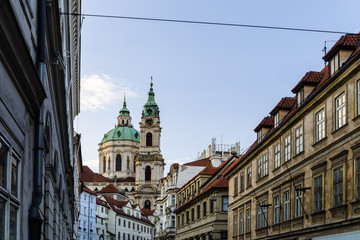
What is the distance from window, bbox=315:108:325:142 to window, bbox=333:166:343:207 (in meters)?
2.15

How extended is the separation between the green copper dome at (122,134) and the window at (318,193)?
163 m

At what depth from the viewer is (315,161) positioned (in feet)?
77.3

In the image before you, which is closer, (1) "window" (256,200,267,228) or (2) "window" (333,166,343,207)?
(2) "window" (333,166,343,207)

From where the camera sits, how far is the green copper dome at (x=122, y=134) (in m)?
186

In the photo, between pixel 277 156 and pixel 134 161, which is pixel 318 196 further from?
pixel 134 161

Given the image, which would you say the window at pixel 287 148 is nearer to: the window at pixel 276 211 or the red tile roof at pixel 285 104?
the window at pixel 276 211

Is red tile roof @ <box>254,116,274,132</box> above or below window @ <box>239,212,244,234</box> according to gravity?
above

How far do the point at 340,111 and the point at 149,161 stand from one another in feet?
496

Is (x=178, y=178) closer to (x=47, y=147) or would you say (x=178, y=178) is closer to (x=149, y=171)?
(x=47, y=147)

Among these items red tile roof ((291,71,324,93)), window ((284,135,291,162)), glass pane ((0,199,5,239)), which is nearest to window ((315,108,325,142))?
red tile roof ((291,71,324,93))

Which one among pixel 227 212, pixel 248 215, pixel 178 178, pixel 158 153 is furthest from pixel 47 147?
pixel 158 153

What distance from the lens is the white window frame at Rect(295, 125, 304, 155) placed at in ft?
84.7

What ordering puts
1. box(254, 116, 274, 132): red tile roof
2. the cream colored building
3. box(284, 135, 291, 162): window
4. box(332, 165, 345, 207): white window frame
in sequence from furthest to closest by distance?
1. the cream colored building
2. box(254, 116, 274, 132): red tile roof
3. box(284, 135, 291, 162): window
4. box(332, 165, 345, 207): white window frame

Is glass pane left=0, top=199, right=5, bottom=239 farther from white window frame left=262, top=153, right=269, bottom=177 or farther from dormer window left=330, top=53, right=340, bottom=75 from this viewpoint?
white window frame left=262, top=153, right=269, bottom=177
